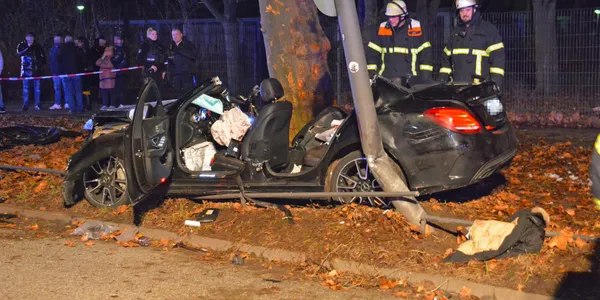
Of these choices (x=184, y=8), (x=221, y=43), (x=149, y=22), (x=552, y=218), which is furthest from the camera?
(x=149, y=22)

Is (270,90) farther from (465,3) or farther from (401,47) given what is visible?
(465,3)

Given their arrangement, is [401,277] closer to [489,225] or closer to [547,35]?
[489,225]

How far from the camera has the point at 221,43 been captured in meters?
19.9

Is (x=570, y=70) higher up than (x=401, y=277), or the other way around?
(x=570, y=70)

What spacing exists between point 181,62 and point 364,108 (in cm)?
996

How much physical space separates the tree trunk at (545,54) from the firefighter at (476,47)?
8039 mm

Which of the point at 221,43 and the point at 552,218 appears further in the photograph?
the point at 221,43

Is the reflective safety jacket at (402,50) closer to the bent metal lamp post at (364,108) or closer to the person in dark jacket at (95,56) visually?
the bent metal lamp post at (364,108)

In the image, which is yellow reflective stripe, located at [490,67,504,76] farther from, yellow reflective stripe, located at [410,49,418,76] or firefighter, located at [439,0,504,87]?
yellow reflective stripe, located at [410,49,418,76]

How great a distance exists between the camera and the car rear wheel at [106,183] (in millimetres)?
9430

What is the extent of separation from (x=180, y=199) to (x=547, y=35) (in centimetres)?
1019

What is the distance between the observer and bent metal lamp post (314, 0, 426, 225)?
760cm

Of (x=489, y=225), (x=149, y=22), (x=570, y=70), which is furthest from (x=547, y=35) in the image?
(x=149, y=22)

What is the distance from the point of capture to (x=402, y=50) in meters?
10.1
